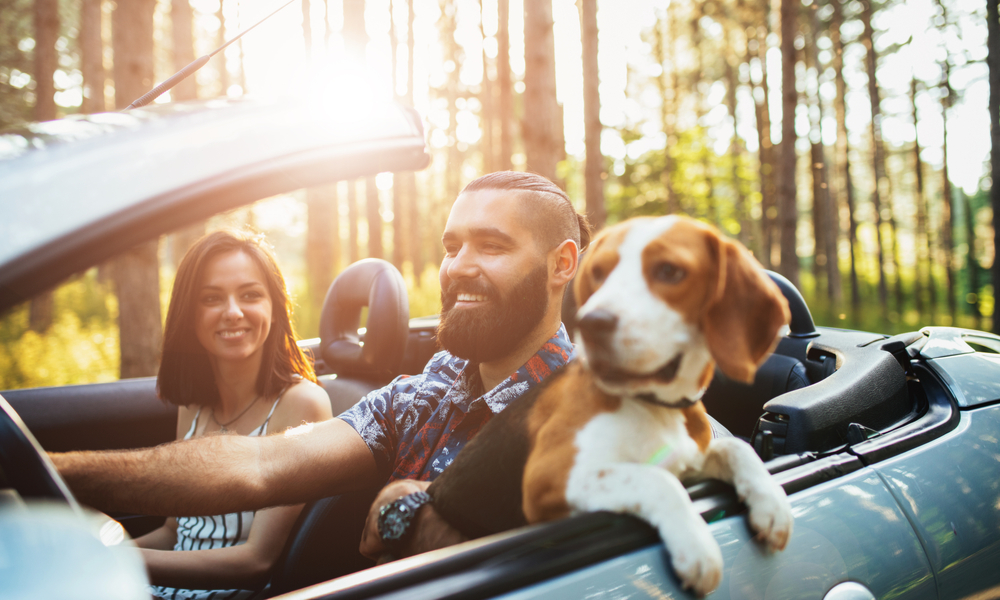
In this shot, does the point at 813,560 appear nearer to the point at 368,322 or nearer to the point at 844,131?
the point at 368,322

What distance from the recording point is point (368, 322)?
3178 mm

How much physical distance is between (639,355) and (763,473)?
1.55 feet

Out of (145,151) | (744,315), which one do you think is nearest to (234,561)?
(145,151)

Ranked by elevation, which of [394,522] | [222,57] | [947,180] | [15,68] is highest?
[222,57]

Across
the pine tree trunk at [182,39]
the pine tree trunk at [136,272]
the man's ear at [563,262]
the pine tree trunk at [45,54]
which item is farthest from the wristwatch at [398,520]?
the pine tree trunk at [45,54]

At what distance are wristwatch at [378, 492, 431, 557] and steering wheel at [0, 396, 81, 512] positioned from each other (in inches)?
29.1

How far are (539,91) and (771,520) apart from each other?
7.03 metres

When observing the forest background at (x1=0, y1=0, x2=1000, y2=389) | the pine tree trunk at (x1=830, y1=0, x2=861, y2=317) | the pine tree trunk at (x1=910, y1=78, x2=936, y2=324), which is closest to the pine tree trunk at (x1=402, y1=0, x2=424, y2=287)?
the forest background at (x1=0, y1=0, x2=1000, y2=389)

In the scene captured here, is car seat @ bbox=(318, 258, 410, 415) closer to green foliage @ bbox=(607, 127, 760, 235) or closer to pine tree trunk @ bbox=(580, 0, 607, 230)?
A: pine tree trunk @ bbox=(580, 0, 607, 230)

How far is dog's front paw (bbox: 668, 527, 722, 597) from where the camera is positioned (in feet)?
3.81

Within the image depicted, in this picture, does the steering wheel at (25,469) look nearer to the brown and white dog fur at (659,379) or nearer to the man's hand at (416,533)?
the man's hand at (416,533)

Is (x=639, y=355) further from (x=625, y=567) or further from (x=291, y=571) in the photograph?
(x=291, y=571)

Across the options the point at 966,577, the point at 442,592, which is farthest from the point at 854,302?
the point at 442,592

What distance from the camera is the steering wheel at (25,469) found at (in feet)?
3.50
